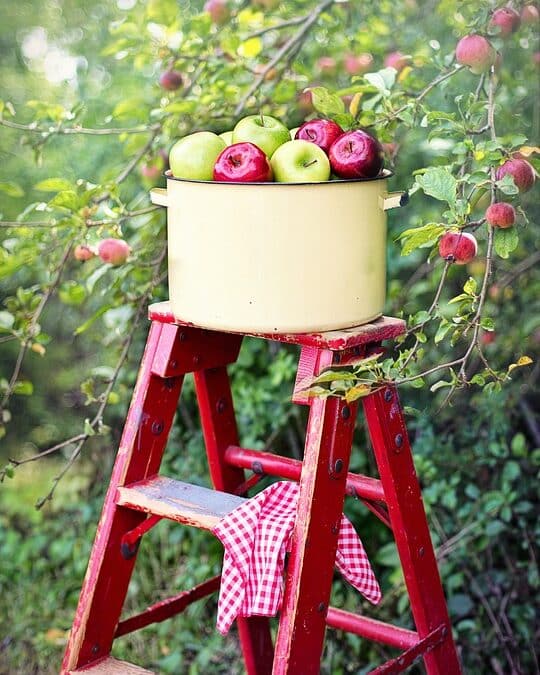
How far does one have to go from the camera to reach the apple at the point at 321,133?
1589 millimetres

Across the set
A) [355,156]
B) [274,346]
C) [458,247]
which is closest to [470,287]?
[458,247]

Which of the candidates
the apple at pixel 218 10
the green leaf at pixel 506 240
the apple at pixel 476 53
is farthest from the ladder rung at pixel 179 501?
the apple at pixel 218 10

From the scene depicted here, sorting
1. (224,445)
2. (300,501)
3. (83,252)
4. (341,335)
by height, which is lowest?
(224,445)

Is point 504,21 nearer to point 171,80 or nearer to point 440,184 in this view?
point 440,184

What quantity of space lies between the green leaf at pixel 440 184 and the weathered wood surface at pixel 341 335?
0.80 ft

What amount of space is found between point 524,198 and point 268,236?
1418 millimetres

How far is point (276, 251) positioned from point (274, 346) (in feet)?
5.08

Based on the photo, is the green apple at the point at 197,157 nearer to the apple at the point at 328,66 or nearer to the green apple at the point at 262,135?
the green apple at the point at 262,135

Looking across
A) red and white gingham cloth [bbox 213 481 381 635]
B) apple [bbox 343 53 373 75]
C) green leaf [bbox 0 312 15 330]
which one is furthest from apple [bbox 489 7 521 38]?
green leaf [bbox 0 312 15 330]

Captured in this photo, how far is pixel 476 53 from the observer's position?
1829 mm

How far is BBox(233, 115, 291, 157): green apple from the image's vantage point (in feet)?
5.15

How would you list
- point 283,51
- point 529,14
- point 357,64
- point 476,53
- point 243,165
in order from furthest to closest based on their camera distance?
point 357,64 < point 283,51 < point 529,14 < point 476,53 < point 243,165

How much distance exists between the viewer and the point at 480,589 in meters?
2.62

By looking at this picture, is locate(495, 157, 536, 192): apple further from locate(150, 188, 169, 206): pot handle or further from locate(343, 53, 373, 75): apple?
locate(343, 53, 373, 75): apple
